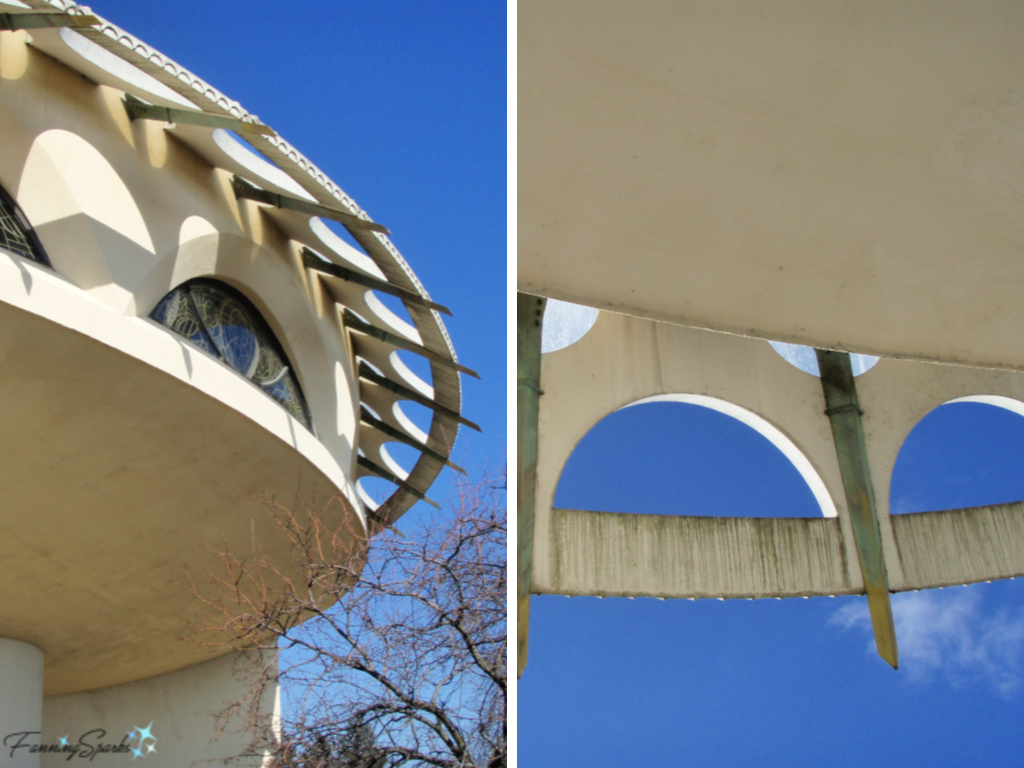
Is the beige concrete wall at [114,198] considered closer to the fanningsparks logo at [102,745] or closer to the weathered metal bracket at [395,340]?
the weathered metal bracket at [395,340]

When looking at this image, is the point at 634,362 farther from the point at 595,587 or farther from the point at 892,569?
the point at 892,569

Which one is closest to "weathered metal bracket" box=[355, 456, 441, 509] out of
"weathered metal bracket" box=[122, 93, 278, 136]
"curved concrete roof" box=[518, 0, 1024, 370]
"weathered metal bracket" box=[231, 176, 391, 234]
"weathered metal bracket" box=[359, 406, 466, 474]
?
"weathered metal bracket" box=[359, 406, 466, 474]

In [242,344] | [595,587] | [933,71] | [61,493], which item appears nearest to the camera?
[933,71]

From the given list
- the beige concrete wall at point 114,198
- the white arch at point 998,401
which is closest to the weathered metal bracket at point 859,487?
the white arch at point 998,401

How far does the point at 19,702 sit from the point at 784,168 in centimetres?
1552

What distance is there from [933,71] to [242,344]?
10.7 metres

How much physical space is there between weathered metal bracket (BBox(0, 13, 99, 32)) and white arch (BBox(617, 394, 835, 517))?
10895 mm

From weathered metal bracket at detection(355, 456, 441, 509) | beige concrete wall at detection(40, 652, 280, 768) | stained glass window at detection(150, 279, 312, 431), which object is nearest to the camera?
stained glass window at detection(150, 279, 312, 431)

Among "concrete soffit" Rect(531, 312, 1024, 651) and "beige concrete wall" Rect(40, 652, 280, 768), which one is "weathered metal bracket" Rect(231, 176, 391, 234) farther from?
"beige concrete wall" Rect(40, 652, 280, 768)

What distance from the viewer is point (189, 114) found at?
366 inches

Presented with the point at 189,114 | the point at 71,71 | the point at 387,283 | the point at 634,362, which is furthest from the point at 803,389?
the point at 71,71

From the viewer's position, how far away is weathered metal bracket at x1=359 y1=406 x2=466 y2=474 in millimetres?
17016

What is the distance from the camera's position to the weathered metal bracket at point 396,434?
17.0 m

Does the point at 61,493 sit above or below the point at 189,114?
below
